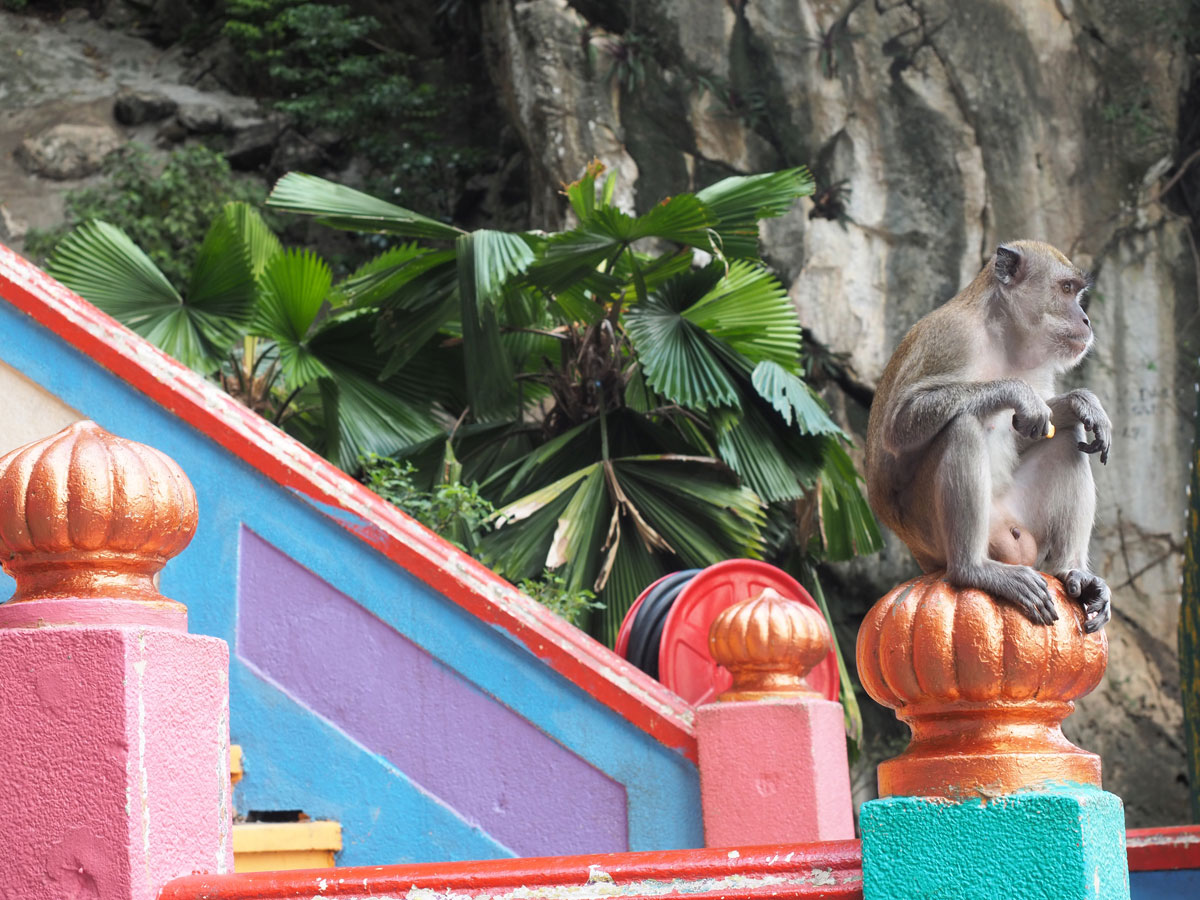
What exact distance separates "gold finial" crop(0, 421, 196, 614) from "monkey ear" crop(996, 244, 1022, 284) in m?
2.00

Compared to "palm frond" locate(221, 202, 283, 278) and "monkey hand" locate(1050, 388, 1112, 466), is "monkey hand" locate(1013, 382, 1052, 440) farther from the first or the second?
"palm frond" locate(221, 202, 283, 278)

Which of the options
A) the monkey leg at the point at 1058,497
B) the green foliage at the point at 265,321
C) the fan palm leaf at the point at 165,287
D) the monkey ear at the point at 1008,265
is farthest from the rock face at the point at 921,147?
the monkey leg at the point at 1058,497

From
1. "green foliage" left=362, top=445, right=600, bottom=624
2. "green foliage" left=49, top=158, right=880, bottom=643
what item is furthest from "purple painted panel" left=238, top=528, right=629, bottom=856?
"green foliage" left=49, top=158, right=880, bottom=643

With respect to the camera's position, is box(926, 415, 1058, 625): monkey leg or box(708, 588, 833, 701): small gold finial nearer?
box(926, 415, 1058, 625): monkey leg

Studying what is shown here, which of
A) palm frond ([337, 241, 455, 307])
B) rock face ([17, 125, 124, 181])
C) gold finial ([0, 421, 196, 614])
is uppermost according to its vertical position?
rock face ([17, 125, 124, 181])

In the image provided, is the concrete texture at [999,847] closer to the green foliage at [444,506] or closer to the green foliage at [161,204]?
the green foliage at [444,506]

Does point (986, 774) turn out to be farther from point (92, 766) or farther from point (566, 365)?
point (566, 365)

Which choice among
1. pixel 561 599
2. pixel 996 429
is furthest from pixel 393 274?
pixel 996 429

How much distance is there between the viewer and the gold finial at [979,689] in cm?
187

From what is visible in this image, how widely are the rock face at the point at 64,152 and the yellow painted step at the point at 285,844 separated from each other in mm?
12088

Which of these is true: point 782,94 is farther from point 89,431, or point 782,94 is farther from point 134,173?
point 89,431

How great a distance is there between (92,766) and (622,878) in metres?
0.94

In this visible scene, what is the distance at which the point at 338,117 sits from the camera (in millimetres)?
14000

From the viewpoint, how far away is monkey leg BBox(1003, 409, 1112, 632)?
9.54 ft
